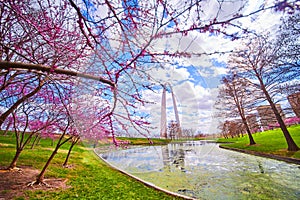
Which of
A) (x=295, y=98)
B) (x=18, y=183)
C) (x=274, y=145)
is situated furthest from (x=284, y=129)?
(x=18, y=183)

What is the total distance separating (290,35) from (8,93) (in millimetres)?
10254

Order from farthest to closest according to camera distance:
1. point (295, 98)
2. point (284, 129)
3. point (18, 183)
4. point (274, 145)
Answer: point (274, 145) < point (284, 129) < point (295, 98) < point (18, 183)

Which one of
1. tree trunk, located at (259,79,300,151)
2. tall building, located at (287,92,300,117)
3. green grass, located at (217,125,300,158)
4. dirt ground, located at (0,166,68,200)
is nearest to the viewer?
dirt ground, located at (0,166,68,200)

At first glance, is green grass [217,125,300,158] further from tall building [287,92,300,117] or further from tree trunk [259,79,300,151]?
tall building [287,92,300,117]

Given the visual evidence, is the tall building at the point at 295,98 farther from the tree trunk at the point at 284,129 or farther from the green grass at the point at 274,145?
the green grass at the point at 274,145

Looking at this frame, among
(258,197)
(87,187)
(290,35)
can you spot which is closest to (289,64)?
(290,35)

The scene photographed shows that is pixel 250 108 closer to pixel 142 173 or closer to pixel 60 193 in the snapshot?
pixel 142 173

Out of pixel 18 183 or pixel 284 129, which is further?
pixel 284 129

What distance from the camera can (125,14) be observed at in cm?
169

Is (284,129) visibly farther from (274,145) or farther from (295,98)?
(274,145)

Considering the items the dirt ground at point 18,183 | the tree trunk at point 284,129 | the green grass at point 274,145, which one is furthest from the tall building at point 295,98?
the dirt ground at point 18,183

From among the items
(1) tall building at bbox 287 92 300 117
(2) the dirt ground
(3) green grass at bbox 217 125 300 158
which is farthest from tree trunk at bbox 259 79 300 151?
(2) the dirt ground

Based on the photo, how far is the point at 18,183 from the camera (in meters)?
4.94

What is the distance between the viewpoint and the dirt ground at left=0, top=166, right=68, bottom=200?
165 inches
